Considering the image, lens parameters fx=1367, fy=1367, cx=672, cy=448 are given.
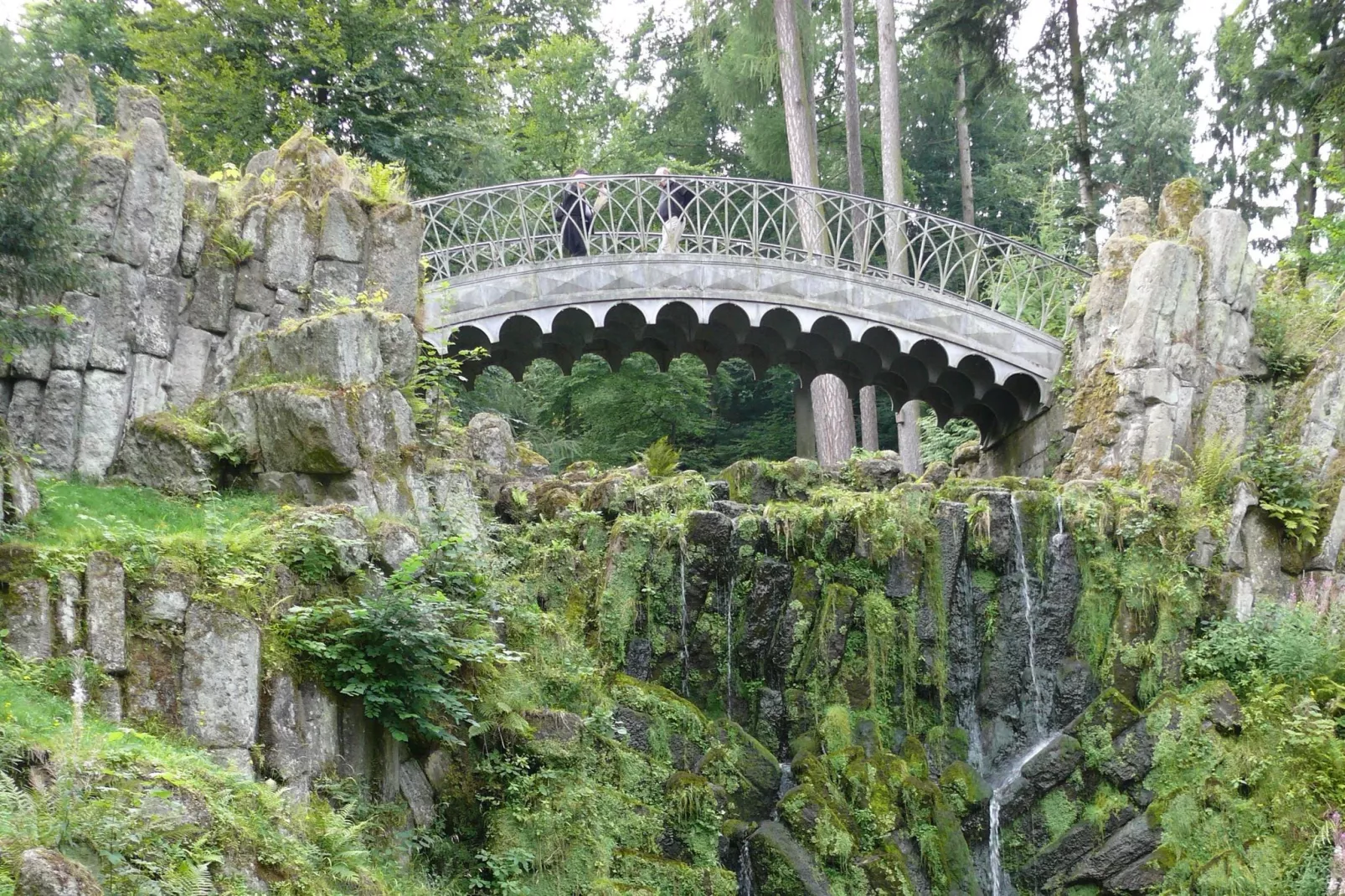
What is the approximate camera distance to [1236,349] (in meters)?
16.5

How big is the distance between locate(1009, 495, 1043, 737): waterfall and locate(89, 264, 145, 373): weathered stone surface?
8643 mm

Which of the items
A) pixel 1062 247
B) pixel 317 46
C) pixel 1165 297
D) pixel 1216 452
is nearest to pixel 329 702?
pixel 1216 452

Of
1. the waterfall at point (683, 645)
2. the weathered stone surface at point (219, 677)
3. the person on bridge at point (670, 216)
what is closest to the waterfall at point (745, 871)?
the waterfall at point (683, 645)

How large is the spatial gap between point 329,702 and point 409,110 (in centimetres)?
1353

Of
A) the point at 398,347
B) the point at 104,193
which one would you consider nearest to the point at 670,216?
the point at 398,347

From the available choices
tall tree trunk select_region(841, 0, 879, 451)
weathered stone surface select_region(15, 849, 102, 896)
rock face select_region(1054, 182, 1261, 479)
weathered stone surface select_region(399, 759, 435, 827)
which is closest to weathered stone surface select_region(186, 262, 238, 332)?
weathered stone surface select_region(399, 759, 435, 827)

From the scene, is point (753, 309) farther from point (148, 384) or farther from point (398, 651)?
point (398, 651)

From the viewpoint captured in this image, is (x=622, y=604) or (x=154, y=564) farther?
(x=622, y=604)

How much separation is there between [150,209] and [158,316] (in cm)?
93

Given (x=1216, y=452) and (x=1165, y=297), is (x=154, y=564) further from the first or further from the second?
(x=1165, y=297)

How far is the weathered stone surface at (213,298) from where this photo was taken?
39.2 ft

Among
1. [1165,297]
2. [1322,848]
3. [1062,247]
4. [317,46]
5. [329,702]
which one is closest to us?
[329,702]

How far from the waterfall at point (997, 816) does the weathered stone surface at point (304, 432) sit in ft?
21.9

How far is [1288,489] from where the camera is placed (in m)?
14.7
